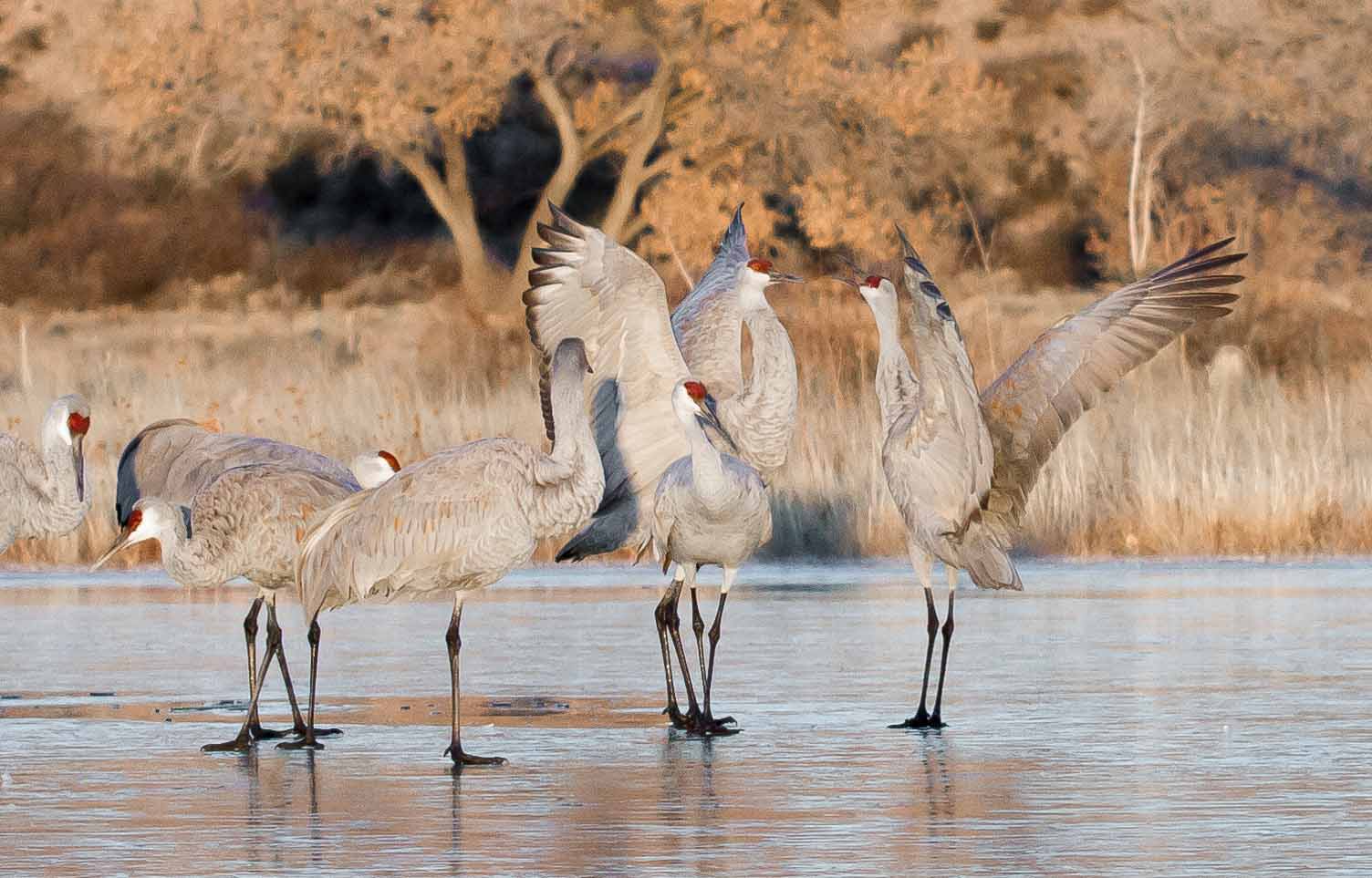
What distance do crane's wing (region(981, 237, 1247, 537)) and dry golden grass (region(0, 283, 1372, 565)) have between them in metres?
6.31

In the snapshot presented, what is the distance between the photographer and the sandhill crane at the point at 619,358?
10.7 meters

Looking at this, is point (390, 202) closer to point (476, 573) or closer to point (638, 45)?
point (638, 45)

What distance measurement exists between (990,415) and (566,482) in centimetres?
198

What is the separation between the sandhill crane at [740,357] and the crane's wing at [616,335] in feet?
0.98

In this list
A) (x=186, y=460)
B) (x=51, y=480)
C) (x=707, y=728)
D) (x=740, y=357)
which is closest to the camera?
(x=707, y=728)

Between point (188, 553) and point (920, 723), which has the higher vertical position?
Result: point (188, 553)

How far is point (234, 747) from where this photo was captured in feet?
30.0

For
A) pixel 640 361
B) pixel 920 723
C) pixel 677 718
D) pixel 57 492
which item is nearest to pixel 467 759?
pixel 677 718

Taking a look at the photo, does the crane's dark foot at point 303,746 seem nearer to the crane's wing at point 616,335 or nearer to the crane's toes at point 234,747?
the crane's toes at point 234,747

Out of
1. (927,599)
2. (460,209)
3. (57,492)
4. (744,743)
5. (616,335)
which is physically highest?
(460,209)

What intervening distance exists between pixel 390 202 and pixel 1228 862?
45312 mm

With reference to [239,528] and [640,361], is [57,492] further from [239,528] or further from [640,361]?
[640,361]

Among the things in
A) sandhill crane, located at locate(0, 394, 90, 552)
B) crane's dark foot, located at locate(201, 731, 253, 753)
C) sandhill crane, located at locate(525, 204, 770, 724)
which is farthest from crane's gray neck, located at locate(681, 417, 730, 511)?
sandhill crane, located at locate(0, 394, 90, 552)

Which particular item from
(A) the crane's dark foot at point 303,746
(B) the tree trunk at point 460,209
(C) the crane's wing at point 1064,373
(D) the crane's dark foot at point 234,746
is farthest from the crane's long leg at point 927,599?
(B) the tree trunk at point 460,209
